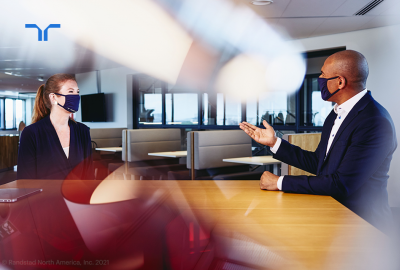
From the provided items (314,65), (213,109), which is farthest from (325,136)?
(213,109)

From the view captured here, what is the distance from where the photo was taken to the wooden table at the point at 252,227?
0.61m

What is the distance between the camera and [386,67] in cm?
490

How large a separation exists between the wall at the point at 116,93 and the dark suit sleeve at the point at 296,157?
753cm

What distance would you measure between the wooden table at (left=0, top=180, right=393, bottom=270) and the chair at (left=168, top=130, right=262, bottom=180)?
2662mm

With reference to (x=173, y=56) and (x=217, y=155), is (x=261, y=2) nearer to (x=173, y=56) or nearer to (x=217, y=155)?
(x=217, y=155)

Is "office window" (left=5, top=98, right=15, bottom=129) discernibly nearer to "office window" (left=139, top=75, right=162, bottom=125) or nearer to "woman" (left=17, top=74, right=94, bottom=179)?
"office window" (left=139, top=75, right=162, bottom=125)

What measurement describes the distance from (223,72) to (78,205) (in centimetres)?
691

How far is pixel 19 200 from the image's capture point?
40.5 inches

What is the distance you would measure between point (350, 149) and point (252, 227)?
759 mm

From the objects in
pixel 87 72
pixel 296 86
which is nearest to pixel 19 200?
pixel 296 86

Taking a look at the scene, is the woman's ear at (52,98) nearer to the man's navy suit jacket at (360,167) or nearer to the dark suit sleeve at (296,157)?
the dark suit sleeve at (296,157)

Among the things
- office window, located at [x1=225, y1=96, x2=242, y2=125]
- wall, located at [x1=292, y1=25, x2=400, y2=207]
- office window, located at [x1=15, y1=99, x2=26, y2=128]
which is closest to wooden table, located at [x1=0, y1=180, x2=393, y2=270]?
wall, located at [x1=292, y1=25, x2=400, y2=207]

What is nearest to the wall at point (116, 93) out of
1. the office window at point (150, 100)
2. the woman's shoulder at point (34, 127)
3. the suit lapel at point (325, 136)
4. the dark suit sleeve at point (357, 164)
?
the office window at point (150, 100)

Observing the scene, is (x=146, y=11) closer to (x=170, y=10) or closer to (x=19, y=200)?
(x=170, y=10)
